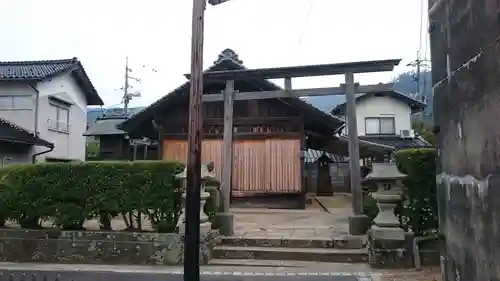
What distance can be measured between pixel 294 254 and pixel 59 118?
747 inches

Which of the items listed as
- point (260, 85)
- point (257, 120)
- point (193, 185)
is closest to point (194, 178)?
point (193, 185)

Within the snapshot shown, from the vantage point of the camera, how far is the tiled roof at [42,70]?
19.9 m

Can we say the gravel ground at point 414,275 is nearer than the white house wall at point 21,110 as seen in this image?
Yes

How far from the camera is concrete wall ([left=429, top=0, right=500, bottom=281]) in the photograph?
7.83 feet

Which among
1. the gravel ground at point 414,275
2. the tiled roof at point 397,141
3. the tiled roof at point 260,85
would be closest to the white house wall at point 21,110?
the tiled roof at point 260,85

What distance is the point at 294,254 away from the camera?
7590mm

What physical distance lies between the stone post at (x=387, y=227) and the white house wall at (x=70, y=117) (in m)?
17.7

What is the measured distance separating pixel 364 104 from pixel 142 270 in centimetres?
2242

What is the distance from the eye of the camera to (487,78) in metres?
2.45

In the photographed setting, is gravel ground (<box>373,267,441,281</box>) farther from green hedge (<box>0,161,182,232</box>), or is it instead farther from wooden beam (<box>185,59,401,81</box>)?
wooden beam (<box>185,59,401,81</box>)

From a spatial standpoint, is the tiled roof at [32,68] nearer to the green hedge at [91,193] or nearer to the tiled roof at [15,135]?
the tiled roof at [15,135]

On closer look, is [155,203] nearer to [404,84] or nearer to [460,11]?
[460,11]

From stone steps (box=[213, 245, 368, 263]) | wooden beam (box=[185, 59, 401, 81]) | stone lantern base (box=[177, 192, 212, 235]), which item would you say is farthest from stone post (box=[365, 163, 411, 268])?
stone lantern base (box=[177, 192, 212, 235])

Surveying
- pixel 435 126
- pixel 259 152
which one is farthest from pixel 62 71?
pixel 435 126
